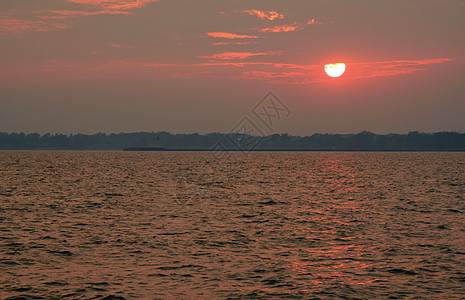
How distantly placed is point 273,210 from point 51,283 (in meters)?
28.8

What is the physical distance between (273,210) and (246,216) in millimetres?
5268

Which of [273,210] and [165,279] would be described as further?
[273,210]

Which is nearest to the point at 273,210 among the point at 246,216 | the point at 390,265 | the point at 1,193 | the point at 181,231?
the point at 246,216

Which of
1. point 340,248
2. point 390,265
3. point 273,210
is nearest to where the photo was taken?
point 390,265

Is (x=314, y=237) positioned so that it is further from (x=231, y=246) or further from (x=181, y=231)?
(x=181, y=231)

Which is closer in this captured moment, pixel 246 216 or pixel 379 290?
pixel 379 290

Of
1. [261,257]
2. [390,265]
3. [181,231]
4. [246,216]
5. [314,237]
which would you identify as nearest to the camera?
[390,265]

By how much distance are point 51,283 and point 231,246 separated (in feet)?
36.7

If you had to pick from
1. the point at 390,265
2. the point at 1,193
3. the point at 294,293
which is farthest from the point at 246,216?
the point at 1,193

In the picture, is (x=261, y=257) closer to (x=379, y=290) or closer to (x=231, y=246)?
(x=231, y=246)

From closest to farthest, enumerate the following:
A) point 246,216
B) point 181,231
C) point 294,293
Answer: point 294,293, point 181,231, point 246,216

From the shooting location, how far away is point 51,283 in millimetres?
21531

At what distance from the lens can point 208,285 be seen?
2144 cm

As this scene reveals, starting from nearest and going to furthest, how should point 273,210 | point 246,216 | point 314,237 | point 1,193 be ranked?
point 314,237, point 246,216, point 273,210, point 1,193
